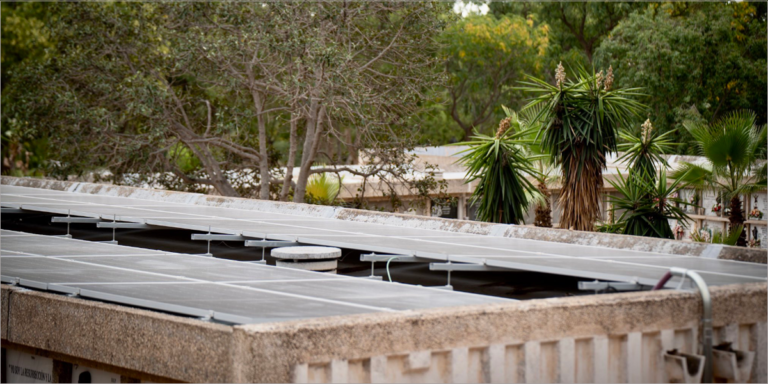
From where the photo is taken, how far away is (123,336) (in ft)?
14.8

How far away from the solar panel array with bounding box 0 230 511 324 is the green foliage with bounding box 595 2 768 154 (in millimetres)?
22391

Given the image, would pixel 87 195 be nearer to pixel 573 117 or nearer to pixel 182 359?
pixel 573 117

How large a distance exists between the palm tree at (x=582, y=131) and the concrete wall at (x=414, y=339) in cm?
692

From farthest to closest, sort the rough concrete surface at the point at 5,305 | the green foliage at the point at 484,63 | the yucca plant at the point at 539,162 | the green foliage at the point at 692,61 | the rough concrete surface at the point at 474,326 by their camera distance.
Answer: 1. the green foliage at the point at 484,63
2. the green foliage at the point at 692,61
3. the yucca plant at the point at 539,162
4. the rough concrete surface at the point at 5,305
5. the rough concrete surface at the point at 474,326

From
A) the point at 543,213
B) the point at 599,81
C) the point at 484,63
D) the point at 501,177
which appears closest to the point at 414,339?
the point at 501,177

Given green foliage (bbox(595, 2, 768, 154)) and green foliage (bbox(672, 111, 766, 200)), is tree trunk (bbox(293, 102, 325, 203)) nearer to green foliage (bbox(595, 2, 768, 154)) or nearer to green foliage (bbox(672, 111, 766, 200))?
green foliage (bbox(672, 111, 766, 200))

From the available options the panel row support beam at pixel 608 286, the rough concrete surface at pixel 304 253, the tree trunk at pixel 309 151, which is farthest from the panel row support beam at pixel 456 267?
the tree trunk at pixel 309 151

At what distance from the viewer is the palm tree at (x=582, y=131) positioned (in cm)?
1205

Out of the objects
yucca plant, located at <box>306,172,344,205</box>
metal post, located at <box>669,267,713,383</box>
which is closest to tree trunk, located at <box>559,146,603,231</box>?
metal post, located at <box>669,267,713,383</box>

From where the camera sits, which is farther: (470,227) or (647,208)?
(647,208)

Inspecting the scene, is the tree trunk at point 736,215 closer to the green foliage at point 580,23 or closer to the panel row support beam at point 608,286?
the panel row support beam at point 608,286

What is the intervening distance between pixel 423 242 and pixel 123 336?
3.68 metres

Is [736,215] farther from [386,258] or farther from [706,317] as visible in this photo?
[706,317]

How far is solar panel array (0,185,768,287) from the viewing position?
6262 mm
